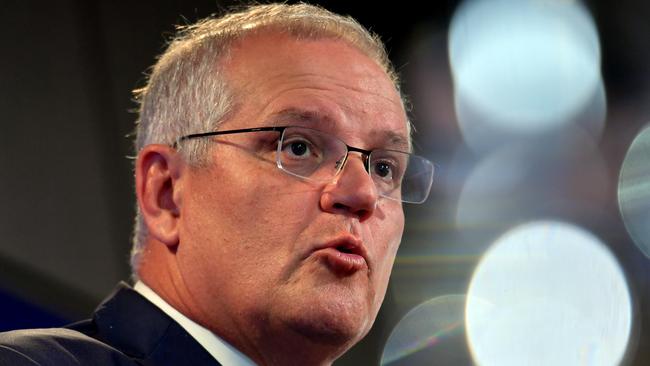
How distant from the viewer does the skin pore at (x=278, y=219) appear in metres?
1.60

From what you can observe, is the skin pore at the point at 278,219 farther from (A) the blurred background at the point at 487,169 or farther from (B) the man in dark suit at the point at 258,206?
(A) the blurred background at the point at 487,169

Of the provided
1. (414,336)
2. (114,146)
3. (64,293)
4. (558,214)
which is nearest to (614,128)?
(558,214)

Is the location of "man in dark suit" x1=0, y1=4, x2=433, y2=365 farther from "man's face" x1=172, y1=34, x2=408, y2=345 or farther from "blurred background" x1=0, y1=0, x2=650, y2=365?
"blurred background" x1=0, y1=0, x2=650, y2=365

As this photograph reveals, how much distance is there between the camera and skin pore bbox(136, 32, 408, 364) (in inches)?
63.0

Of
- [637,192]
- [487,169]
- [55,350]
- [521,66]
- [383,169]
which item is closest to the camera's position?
[55,350]

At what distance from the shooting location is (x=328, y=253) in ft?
5.22

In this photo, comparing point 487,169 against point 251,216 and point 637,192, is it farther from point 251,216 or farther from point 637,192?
point 251,216

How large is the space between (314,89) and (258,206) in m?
0.26

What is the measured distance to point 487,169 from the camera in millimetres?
3533

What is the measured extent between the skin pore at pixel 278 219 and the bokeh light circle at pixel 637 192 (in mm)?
1793

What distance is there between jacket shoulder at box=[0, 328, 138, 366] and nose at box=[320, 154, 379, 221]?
0.42 m

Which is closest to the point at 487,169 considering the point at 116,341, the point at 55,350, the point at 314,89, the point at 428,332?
the point at 428,332

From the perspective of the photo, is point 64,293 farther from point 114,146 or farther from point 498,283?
point 498,283

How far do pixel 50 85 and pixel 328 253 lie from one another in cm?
180
